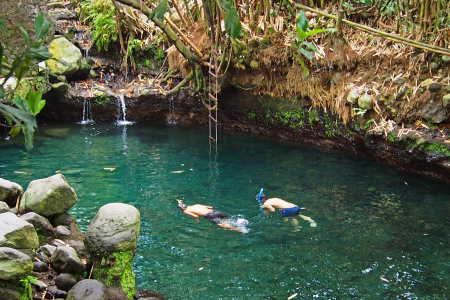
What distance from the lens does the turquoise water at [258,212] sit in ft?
15.2

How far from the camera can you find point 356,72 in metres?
9.04

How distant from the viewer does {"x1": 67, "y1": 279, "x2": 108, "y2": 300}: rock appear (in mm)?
3307

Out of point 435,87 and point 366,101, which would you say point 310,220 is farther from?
point 435,87

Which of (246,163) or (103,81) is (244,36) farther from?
(103,81)

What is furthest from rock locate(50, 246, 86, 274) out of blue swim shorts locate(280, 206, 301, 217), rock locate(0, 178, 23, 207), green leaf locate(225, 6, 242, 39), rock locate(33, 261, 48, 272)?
blue swim shorts locate(280, 206, 301, 217)

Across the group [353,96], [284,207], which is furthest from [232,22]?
[353,96]

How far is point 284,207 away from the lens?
21.1 ft

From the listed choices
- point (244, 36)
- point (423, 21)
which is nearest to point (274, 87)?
point (244, 36)

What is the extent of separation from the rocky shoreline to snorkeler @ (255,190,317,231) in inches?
103

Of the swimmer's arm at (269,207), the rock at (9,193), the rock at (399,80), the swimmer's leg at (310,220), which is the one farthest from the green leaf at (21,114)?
the rock at (399,80)

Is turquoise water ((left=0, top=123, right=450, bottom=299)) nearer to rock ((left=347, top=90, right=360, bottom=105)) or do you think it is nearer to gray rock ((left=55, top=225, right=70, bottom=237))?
gray rock ((left=55, top=225, right=70, bottom=237))

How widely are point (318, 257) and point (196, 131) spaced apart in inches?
275

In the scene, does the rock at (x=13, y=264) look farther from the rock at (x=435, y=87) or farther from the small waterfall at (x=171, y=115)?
the small waterfall at (x=171, y=115)

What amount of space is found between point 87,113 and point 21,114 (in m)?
11.3
